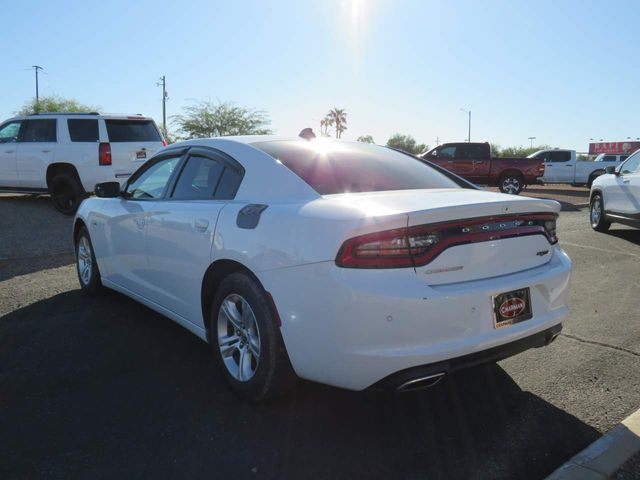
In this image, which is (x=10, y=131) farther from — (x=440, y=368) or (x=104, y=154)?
(x=440, y=368)

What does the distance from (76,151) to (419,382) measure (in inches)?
376

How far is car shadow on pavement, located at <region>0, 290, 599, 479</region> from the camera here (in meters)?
2.57

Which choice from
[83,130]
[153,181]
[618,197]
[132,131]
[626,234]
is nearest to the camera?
[153,181]

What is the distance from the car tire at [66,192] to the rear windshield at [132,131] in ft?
3.52

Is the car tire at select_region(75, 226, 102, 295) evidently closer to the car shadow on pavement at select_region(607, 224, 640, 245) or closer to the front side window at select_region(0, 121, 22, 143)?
the front side window at select_region(0, 121, 22, 143)

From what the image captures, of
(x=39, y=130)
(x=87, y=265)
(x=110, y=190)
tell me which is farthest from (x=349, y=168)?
(x=39, y=130)

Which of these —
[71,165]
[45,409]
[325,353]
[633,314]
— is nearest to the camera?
[325,353]

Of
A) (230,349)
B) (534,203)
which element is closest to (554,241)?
(534,203)

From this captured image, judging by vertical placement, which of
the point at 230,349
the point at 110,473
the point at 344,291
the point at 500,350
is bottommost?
the point at 110,473

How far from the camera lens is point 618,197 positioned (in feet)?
30.4

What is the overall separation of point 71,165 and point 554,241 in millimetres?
9536

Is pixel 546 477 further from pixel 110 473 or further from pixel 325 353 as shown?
pixel 110 473

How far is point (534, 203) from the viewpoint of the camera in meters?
3.02

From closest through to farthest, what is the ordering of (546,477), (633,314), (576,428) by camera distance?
(546,477) → (576,428) → (633,314)
